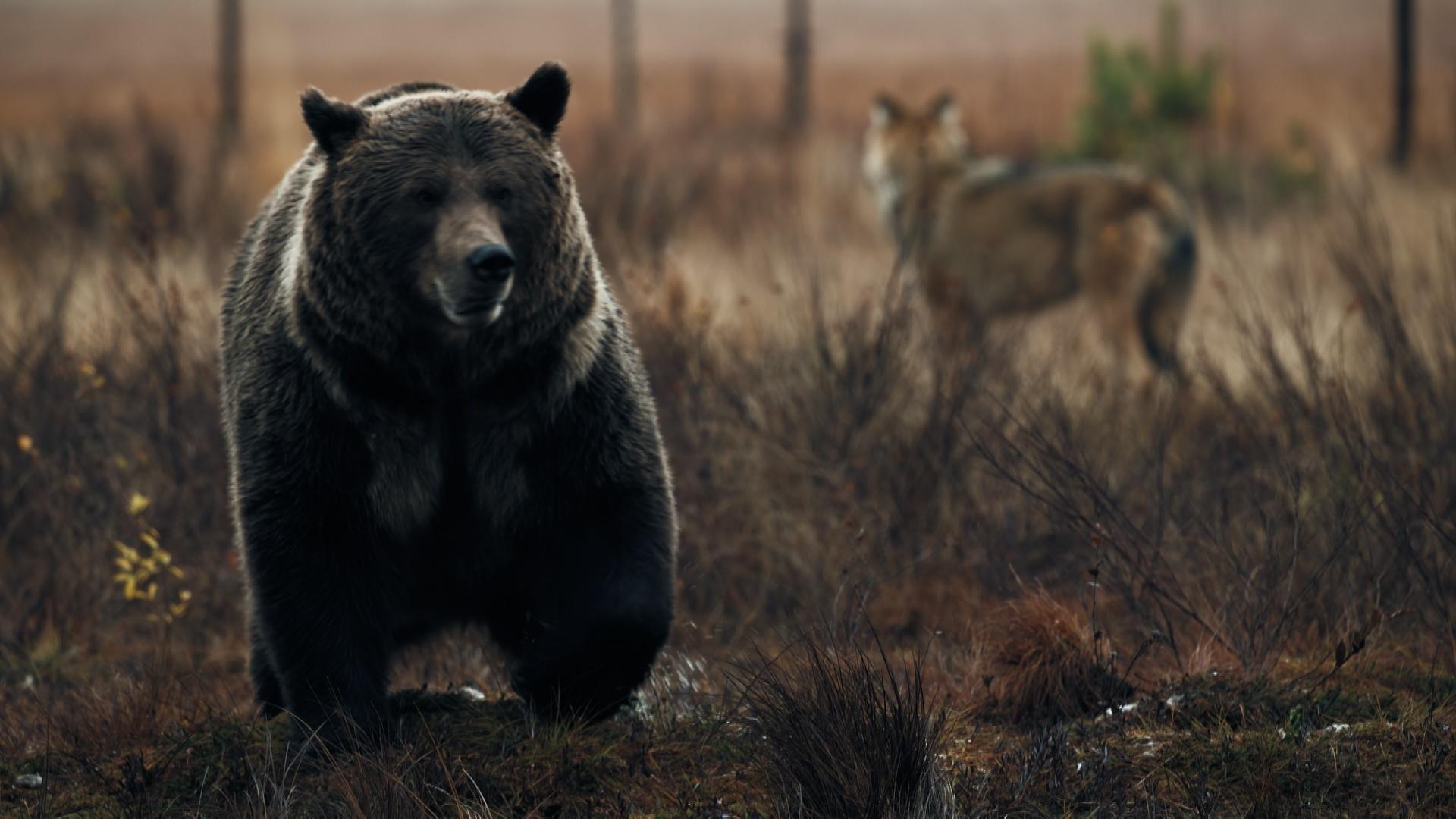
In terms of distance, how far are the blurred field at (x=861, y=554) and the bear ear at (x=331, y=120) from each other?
1.41 meters

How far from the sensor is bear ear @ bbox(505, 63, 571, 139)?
3703 mm

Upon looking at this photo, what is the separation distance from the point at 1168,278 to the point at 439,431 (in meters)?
6.04

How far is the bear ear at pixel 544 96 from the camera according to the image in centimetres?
370

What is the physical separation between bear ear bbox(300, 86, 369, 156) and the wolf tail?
236 inches

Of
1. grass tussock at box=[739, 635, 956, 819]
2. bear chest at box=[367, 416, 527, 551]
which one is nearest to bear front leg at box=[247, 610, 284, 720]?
bear chest at box=[367, 416, 527, 551]

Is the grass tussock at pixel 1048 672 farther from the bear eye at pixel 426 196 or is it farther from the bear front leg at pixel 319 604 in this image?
the bear eye at pixel 426 196

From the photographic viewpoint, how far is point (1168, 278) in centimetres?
873

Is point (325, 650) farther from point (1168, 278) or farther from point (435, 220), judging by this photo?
point (1168, 278)

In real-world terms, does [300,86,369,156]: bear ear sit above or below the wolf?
above

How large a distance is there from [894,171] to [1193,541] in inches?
229

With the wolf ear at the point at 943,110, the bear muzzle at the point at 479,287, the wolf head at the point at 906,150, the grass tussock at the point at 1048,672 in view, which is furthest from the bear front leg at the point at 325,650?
the wolf ear at the point at 943,110

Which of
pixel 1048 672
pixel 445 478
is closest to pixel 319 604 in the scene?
pixel 445 478

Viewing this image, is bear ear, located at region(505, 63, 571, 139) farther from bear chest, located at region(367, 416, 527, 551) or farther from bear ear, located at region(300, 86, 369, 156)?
bear chest, located at region(367, 416, 527, 551)

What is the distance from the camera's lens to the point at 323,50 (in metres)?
69.1
